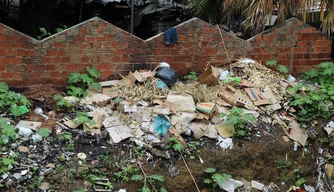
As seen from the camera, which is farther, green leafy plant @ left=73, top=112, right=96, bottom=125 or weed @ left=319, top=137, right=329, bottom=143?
weed @ left=319, top=137, right=329, bottom=143

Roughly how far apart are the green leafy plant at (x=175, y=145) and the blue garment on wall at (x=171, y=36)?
6.36ft

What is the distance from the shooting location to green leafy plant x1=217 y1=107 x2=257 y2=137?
5.12m

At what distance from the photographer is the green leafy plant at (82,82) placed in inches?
223

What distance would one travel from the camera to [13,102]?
5062 millimetres

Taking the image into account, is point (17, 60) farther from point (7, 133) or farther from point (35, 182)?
point (35, 182)

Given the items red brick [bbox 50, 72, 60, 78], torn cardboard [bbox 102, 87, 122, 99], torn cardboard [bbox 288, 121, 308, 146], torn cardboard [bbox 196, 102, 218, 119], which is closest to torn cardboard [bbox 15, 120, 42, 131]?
red brick [bbox 50, 72, 60, 78]

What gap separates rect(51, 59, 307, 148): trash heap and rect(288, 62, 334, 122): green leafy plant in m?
0.21

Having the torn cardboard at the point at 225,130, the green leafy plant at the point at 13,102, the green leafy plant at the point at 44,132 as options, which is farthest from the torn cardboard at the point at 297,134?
the green leafy plant at the point at 13,102

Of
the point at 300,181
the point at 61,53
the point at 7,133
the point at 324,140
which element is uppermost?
the point at 61,53

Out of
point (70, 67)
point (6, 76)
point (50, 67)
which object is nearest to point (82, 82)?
point (70, 67)

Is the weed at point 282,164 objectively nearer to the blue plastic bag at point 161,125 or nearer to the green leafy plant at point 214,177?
the green leafy plant at point 214,177

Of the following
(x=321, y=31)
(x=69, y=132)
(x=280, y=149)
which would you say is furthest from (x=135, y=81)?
(x=321, y=31)

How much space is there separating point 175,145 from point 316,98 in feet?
7.81

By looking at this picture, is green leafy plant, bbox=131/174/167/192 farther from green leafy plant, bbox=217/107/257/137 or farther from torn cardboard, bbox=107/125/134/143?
green leafy plant, bbox=217/107/257/137
